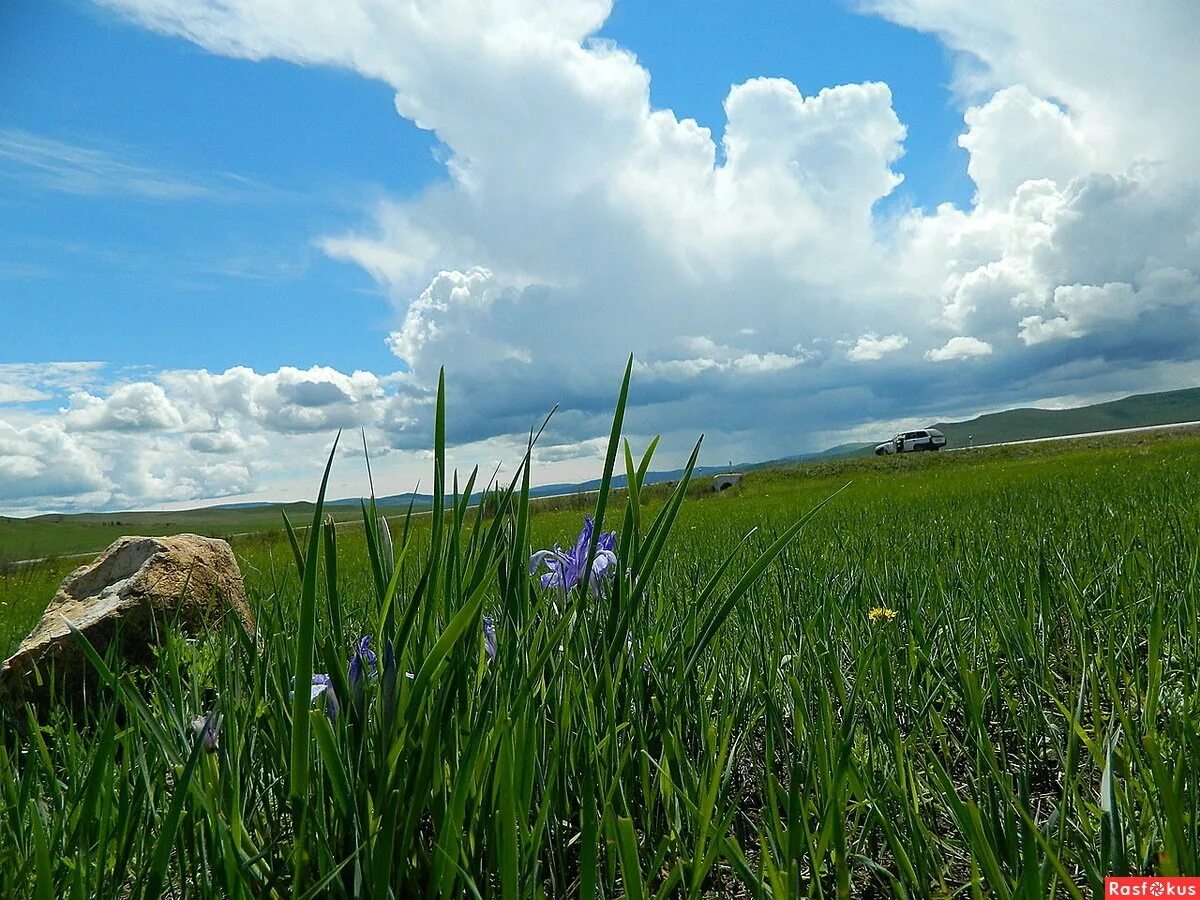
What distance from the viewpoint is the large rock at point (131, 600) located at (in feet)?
11.3

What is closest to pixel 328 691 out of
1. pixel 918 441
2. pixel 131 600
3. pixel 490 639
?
pixel 490 639

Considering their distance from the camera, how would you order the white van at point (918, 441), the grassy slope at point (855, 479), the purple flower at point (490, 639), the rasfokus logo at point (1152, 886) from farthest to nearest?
the white van at point (918, 441) < the grassy slope at point (855, 479) < the purple flower at point (490, 639) < the rasfokus logo at point (1152, 886)

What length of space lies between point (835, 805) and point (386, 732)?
0.68 m

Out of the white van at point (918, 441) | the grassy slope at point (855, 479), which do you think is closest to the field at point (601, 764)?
the grassy slope at point (855, 479)

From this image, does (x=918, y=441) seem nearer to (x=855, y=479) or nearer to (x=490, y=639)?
(x=855, y=479)

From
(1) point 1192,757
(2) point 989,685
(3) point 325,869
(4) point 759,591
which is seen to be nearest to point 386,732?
(3) point 325,869

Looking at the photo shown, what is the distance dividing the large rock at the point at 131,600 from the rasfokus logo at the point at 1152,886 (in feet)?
9.84

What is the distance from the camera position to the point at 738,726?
183cm

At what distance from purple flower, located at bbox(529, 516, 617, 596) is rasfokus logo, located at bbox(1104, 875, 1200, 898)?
0.97 meters

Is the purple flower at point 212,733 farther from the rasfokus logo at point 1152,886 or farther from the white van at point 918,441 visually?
the white van at point 918,441

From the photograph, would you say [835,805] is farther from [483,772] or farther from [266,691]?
[266,691]

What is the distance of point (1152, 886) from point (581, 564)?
108 cm

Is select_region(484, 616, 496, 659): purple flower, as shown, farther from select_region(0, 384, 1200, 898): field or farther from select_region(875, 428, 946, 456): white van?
select_region(875, 428, 946, 456): white van

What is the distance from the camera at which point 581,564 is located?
5.42ft
